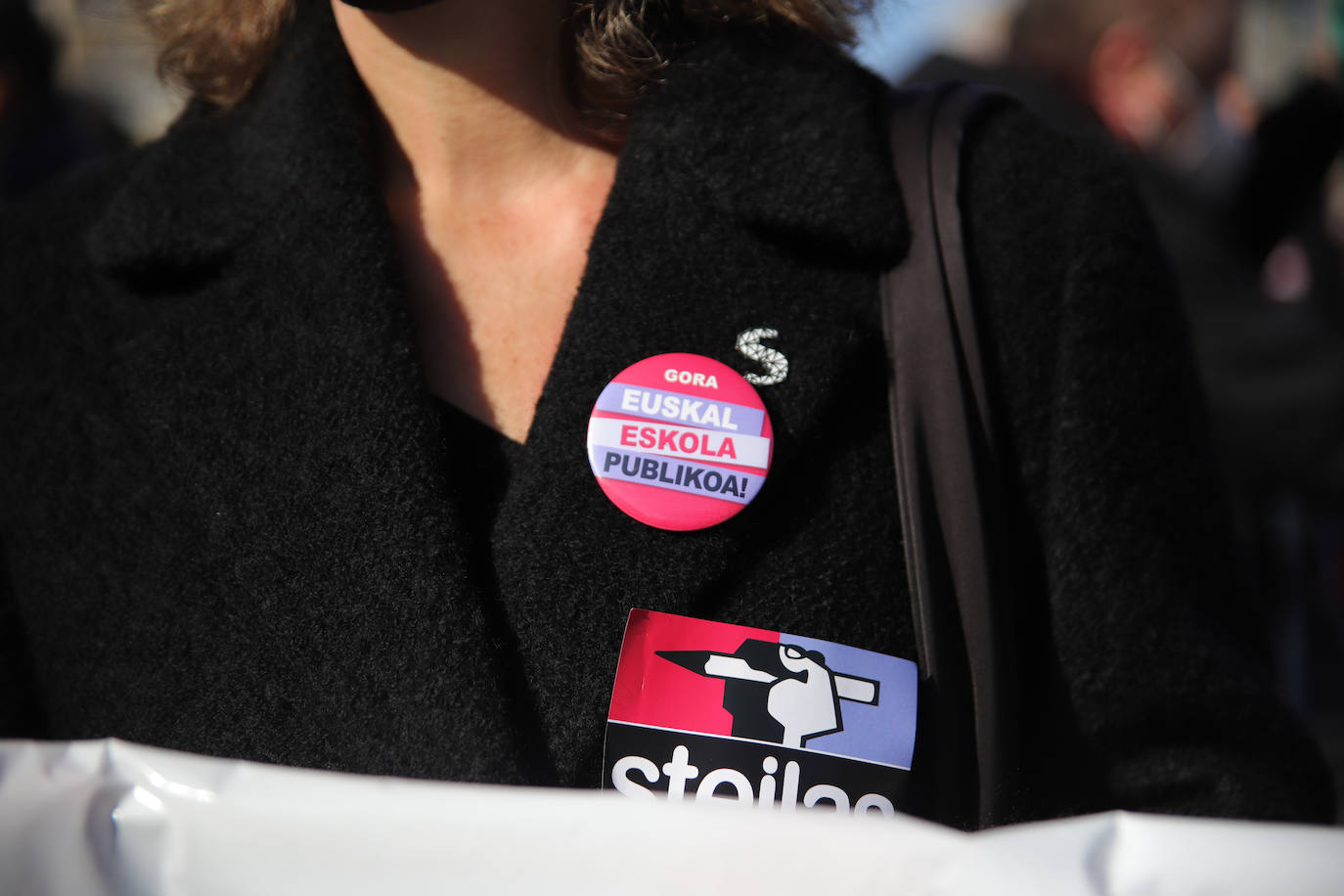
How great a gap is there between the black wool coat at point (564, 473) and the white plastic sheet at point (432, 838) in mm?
275

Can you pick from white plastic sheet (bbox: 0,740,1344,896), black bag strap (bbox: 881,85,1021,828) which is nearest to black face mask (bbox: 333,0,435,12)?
black bag strap (bbox: 881,85,1021,828)

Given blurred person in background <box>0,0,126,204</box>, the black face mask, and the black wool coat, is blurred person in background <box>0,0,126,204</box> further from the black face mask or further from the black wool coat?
the black face mask

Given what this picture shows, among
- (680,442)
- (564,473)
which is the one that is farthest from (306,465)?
(680,442)

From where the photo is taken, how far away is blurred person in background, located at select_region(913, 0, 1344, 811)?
284cm

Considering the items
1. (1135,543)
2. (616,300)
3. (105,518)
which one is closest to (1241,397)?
(1135,543)

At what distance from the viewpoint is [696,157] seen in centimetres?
142

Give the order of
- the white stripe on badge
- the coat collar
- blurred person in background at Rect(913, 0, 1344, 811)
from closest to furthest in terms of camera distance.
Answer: the white stripe on badge, the coat collar, blurred person in background at Rect(913, 0, 1344, 811)

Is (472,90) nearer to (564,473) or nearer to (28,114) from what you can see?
(564,473)

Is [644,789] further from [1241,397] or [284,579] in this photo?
[1241,397]

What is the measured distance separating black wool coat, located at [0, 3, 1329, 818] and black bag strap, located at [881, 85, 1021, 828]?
0.14ft

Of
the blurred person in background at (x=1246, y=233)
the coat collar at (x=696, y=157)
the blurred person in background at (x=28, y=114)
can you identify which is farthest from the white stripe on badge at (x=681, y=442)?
the blurred person in background at (x=28, y=114)

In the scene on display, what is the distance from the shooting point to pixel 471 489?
4.31 feet

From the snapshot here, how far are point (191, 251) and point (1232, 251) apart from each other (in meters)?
2.56

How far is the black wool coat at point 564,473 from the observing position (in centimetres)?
121
